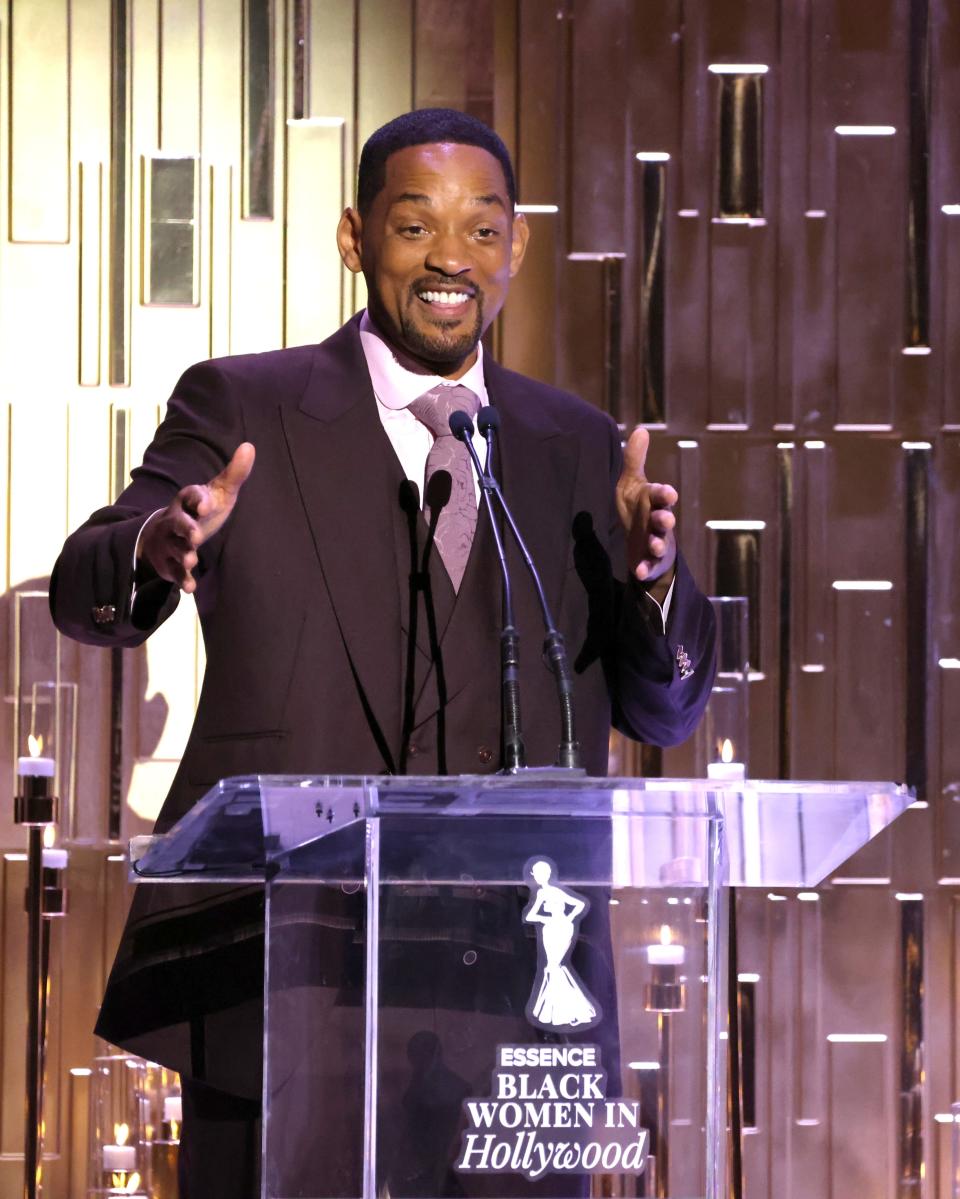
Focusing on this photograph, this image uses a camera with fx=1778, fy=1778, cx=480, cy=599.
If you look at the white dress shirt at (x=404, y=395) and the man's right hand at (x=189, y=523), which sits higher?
the white dress shirt at (x=404, y=395)

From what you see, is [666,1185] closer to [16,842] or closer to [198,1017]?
[198,1017]

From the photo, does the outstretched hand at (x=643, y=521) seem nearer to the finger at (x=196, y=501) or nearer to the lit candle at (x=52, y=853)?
the finger at (x=196, y=501)

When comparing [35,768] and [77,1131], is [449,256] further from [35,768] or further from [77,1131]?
[77,1131]

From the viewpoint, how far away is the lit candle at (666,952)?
1509mm

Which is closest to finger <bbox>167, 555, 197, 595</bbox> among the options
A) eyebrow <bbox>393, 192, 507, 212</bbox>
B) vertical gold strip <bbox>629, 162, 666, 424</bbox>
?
eyebrow <bbox>393, 192, 507, 212</bbox>

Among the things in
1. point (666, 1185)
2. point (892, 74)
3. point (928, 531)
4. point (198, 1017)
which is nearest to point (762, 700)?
point (928, 531)

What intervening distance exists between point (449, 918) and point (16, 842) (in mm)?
2436

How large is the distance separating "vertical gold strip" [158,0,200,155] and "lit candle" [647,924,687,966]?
2.67 metres

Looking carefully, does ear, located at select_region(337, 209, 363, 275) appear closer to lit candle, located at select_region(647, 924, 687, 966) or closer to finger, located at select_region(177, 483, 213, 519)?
finger, located at select_region(177, 483, 213, 519)

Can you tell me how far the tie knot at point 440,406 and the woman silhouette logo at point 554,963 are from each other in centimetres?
79

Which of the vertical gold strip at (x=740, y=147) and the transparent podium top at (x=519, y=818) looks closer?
the transparent podium top at (x=519, y=818)

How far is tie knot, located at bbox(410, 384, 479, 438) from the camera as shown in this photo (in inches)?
84.4

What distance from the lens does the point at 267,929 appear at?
150 centimetres

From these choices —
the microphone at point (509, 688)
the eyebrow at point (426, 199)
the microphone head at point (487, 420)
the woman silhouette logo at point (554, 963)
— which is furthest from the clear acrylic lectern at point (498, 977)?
the eyebrow at point (426, 199)
